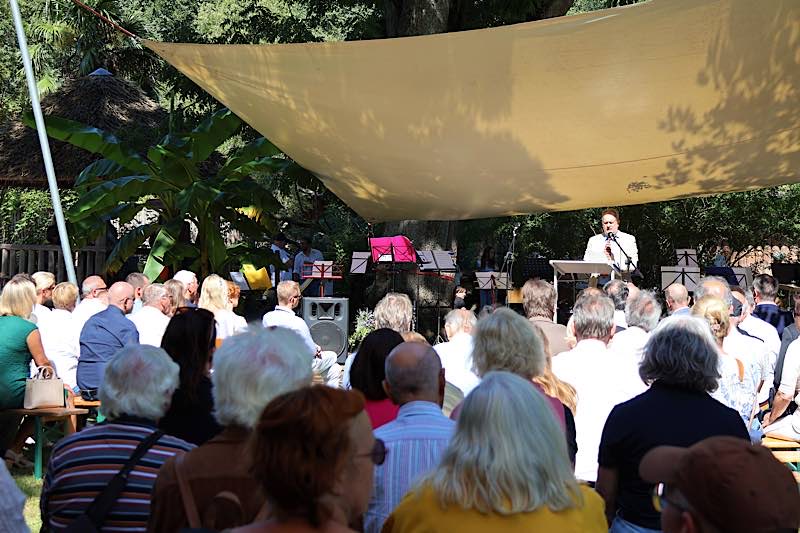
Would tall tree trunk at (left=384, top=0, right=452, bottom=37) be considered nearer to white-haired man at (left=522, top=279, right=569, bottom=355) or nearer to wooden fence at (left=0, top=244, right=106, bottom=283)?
wooden fence at (left=0, top=244, right=106, bottom=283)

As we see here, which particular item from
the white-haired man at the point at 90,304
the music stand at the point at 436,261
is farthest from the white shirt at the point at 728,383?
the music stand at the point at 436,261

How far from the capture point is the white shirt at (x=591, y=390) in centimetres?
439

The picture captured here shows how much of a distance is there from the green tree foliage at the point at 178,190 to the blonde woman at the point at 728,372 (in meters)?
7.89

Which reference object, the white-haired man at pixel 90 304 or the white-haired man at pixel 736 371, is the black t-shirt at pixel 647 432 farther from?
the white-haired man at pixel 90 304

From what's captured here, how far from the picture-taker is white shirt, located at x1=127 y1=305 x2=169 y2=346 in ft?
22.3

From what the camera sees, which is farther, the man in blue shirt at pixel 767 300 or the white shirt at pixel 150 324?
the man in blue shirt at pixel 767 300

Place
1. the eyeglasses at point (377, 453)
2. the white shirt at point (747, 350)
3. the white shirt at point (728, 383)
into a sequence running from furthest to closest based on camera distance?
the white shirt at point (747, 350), the white shirt at point (728, 383), the eyeglasses at point (377, 453)

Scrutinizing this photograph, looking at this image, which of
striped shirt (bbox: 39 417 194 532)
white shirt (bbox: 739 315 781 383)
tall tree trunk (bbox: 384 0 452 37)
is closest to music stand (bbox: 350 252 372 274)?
tall tree trunk (bbox: 384 0 452 37)

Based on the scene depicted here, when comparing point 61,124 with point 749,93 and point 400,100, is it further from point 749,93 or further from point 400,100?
point 749,93

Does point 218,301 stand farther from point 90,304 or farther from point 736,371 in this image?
point 736,371

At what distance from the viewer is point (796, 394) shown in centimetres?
625

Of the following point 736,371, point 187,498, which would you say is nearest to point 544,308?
point 736,371

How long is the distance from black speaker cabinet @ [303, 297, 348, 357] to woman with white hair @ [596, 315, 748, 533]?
720cm

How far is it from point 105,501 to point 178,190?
34.5 feet
